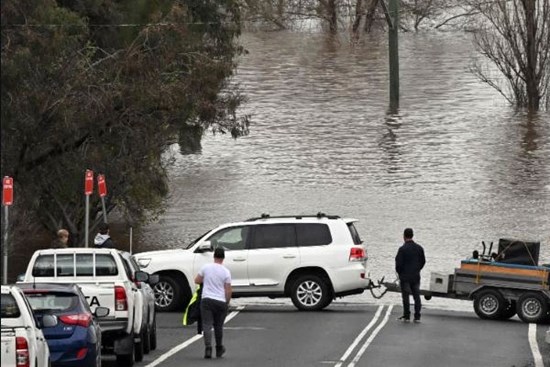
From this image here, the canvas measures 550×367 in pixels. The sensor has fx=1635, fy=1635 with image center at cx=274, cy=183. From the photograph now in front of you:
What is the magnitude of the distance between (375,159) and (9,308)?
4085cm

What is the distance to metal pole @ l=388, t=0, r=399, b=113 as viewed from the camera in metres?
64.4

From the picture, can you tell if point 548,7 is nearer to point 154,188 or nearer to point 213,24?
point 213,24

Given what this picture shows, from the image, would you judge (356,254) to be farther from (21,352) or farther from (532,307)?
(21,352)

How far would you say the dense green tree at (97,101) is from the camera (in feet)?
98.5

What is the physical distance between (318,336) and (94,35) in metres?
19.2

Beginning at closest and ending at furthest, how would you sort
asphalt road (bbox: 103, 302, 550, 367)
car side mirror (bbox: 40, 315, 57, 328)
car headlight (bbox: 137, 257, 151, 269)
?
car side mirror (bbox: 40, 315, 57, 328) < asphalt road (bbox: 103, 302, 550, 367) < car headlight (bbox: 137, 257, 151, 269)

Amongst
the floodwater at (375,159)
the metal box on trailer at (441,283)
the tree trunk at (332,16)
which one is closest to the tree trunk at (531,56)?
the floodwater at (375,159)

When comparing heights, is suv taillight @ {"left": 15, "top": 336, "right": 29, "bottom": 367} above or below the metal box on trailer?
above

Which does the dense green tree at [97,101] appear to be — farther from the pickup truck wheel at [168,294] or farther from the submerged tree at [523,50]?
the submerged tree at [523,50]

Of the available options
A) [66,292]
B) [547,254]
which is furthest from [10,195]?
[547,254]

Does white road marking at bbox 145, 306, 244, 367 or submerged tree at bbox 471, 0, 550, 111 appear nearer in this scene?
white road marking at bbox 145, 306, 244, 367

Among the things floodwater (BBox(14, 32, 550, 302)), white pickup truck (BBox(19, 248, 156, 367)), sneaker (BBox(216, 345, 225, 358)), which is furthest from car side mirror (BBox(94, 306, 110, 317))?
floodwater (BBox(14, 32, 550, 302))

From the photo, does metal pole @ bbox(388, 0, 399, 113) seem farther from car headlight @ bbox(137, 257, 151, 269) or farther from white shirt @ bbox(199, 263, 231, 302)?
white shirt @ bbox(199, 263, 231, 302)

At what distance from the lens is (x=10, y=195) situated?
26.5 meters
